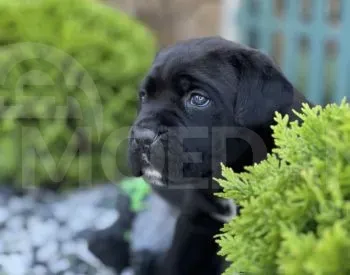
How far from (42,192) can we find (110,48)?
39.3 inches

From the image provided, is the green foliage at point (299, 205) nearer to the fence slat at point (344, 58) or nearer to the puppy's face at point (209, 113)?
the puppy's face at point (209, 113)

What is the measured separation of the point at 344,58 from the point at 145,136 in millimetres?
2353

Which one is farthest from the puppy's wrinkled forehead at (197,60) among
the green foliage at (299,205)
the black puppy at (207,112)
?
the green foliage at (299,205)

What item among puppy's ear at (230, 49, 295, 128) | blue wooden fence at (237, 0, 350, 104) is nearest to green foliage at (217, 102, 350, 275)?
puppy's ear at (230, 49, 295, 128)

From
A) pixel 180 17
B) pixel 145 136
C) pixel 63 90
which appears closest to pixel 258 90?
pixel 145 136

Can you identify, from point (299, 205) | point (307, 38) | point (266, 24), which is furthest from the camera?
point (266, 24)

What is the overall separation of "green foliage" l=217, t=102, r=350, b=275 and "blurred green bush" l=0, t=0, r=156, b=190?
2.50 m

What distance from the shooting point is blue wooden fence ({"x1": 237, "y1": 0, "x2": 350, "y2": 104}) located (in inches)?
171

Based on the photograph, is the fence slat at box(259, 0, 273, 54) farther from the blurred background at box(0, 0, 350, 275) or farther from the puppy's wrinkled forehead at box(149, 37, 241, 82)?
the puppy's wrinkled forehead at box(149, 37, 241, 82)

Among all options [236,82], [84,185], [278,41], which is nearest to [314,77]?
[278,41]

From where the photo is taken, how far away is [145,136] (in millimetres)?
2357

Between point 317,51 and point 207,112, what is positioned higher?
point 317,51

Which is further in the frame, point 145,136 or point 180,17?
point 180,17

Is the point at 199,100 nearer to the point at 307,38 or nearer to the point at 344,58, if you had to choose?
the point at 344,58
